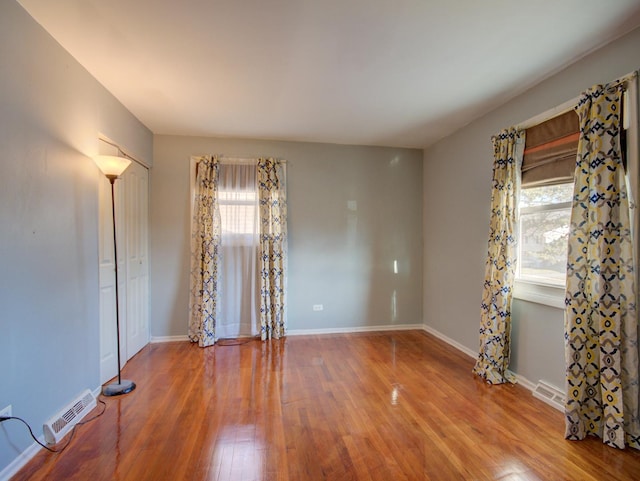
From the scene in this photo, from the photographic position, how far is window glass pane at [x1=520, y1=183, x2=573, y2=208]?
2344 millimetres

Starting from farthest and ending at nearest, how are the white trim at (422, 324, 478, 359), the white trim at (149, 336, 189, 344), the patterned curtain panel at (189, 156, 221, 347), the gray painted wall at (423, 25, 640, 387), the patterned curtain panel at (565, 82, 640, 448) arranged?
1. the white trim at (149, 336, 189, 344)
2. the patterned curtain panel at (189, 156, 221, 347)
3. the white trim at (422, 324, 478, 359)
4. the gray painted wall at (423, 25, 640, 387)
5. the patterned curtain panel at (565, 82, 640, 448)

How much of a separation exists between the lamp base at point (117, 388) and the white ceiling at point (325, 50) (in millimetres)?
2593

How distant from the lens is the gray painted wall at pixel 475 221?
2.20 m

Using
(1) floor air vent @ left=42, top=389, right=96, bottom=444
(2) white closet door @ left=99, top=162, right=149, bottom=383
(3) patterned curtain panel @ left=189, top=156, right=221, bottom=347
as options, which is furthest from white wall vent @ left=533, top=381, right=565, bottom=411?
(2) white closet door @ left=99, top=162, right=149, bottom=383

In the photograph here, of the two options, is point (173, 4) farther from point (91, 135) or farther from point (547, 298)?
point (547, 298)

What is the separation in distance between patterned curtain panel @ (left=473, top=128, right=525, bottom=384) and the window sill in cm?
11

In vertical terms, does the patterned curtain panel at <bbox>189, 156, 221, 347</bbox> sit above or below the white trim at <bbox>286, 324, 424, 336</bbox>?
above

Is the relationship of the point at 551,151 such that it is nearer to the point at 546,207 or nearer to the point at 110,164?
the point at 546,207

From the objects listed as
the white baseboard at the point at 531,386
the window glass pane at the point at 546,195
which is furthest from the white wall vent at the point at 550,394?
the window glass pane at the point at 546,195

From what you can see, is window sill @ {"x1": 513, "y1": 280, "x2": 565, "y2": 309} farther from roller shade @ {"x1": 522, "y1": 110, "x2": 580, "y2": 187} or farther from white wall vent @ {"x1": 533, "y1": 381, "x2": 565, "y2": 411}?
roller shade @ {"x1": 522, "y1": 110, "x2": 580, "y2": 187}

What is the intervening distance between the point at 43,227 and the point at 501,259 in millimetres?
3494

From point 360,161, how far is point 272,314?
245 cm

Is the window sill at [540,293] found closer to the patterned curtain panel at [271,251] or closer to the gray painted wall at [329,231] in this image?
the gray painted wall at [329,231]

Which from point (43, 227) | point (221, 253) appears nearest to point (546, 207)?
point (221, 253)
